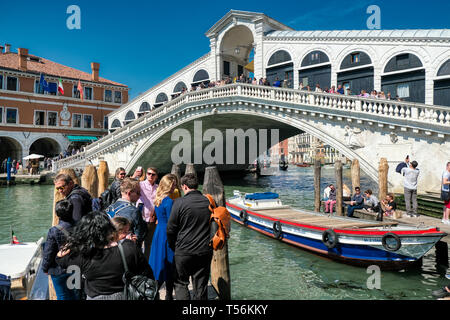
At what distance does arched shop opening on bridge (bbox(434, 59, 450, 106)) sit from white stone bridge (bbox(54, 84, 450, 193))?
103 centimetres

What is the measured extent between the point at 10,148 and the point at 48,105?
4604mm

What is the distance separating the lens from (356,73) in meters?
15.8

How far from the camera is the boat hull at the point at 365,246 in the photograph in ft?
19.0

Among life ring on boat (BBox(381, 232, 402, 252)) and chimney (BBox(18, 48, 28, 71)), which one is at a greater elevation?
chimney (BBox(18, 48, 28, 71))

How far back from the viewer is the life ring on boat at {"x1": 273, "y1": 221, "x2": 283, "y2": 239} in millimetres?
8008

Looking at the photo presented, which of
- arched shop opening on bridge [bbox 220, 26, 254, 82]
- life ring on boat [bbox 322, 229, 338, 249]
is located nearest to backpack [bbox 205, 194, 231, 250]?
life ring on boat [bbox 322, 229, 338, 249]

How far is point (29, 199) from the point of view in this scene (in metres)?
15.3

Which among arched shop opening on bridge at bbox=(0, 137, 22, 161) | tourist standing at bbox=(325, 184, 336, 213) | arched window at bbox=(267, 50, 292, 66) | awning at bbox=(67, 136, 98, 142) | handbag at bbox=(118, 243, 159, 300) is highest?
arched window at bbox=(267, 50, 292, 66)

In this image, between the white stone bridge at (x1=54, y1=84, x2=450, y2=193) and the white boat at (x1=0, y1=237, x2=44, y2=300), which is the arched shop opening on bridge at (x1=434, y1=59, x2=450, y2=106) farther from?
the white boat at (x1=0, y1=237, x2=44, y2=300)

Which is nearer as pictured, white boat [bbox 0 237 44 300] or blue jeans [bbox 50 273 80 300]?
blue jeans [bbox 50 273 80 300]

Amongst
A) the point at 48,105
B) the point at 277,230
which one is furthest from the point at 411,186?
the point at 48,105

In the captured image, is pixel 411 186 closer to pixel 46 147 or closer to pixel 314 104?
pixel 314 104

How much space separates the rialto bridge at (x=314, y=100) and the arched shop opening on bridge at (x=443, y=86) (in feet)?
0.11
